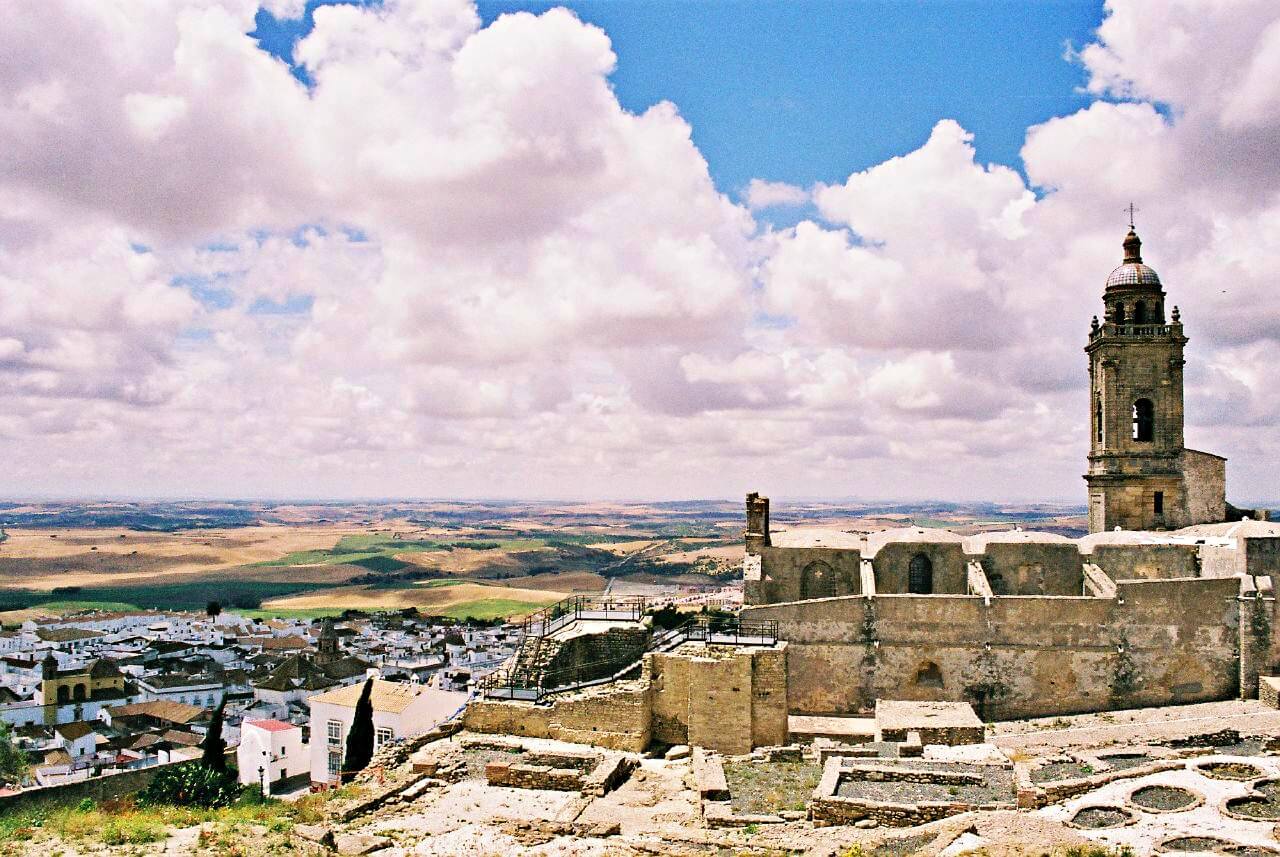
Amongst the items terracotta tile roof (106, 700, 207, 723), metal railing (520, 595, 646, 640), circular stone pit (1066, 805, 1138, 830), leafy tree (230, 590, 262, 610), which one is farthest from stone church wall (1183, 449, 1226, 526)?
leafy tree (230, 590, 262, 610)

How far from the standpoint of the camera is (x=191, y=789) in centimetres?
2767

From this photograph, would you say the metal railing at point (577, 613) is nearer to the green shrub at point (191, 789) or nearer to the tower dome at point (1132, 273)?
the green shrub at point (191, 789)

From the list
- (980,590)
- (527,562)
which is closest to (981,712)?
(980,590)

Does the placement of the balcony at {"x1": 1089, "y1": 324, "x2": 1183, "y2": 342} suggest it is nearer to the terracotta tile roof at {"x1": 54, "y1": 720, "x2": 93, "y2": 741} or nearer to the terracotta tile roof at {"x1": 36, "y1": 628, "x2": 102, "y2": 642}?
the terracotta tile roof at {"x1": 54, "y1": 720, "x2": 93, "y2": 741}

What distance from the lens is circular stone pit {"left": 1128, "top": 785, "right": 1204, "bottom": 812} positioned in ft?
43.8

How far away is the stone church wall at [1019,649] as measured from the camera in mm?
22375

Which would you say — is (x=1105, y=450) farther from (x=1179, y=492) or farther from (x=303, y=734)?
(x=303, y=734)

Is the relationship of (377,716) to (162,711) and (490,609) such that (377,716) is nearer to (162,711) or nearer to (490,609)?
(162,711)

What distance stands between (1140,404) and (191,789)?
31.1 meters

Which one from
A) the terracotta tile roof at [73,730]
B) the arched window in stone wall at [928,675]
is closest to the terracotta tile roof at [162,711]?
the terracotta tile roof at [73,730]

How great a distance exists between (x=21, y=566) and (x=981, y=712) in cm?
17550

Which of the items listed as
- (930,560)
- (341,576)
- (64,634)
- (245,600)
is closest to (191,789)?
(930,560)

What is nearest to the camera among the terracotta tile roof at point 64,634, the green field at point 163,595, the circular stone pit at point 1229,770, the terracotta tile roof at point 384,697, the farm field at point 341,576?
the circular stone pit at point 1229,770

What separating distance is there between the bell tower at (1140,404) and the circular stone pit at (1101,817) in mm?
18850
